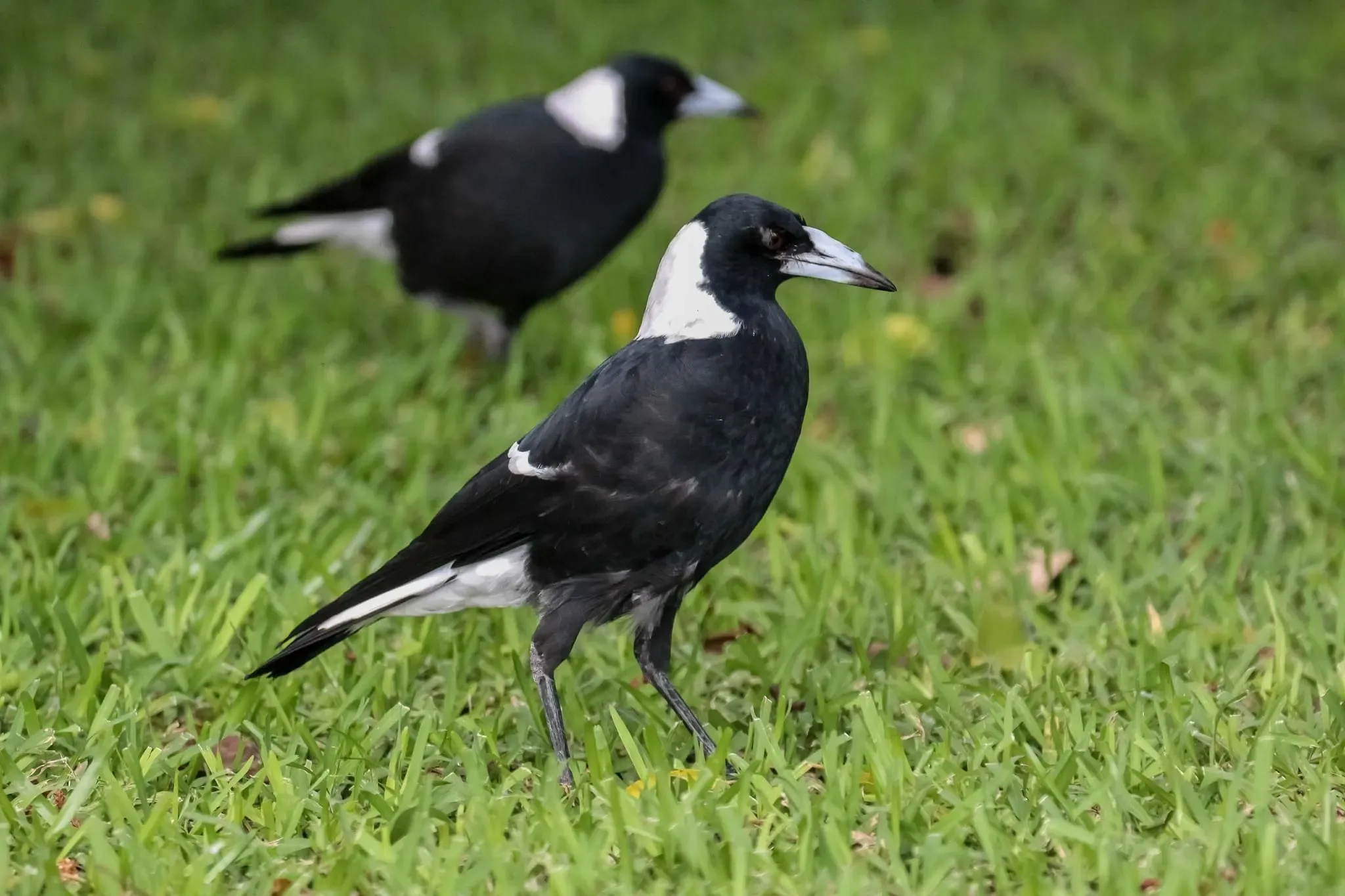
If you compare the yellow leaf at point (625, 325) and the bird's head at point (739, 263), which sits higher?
the bird's head at point (739, 263)

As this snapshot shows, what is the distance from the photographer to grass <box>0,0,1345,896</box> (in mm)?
2611

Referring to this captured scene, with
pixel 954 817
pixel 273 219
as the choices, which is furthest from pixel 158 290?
pixel 954 817

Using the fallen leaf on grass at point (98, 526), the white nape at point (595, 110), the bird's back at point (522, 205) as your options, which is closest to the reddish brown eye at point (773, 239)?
the fallen leaf on grass at point (98, 526)

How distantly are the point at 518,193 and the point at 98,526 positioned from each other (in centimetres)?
161

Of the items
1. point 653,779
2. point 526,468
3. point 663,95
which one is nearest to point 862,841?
point 653,779

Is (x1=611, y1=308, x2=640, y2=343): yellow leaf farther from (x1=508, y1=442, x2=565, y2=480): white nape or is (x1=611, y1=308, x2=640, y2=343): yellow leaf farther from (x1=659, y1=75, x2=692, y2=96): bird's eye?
(x1=508, y1=442, x2=565, y2=480): white nape

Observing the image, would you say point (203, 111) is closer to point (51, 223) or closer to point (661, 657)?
point (51, 223)

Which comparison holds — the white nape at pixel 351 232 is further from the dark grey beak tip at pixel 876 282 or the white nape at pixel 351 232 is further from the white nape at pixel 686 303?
the dark grey beak tip at pixel 876 282

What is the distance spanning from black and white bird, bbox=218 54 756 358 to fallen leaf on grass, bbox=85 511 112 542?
142 cm

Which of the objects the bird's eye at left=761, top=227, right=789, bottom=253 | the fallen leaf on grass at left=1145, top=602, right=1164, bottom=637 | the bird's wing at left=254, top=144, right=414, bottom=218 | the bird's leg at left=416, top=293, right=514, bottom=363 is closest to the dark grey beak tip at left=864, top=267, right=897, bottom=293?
the bird's eye at left=761, top=227, right=789, bottom=253

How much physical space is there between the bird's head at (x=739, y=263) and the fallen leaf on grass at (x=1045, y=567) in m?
0.99

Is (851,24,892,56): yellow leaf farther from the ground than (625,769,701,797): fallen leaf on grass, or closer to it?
closer to it

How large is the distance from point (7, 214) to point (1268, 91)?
4557 mm

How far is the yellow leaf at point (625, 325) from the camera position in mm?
5172
